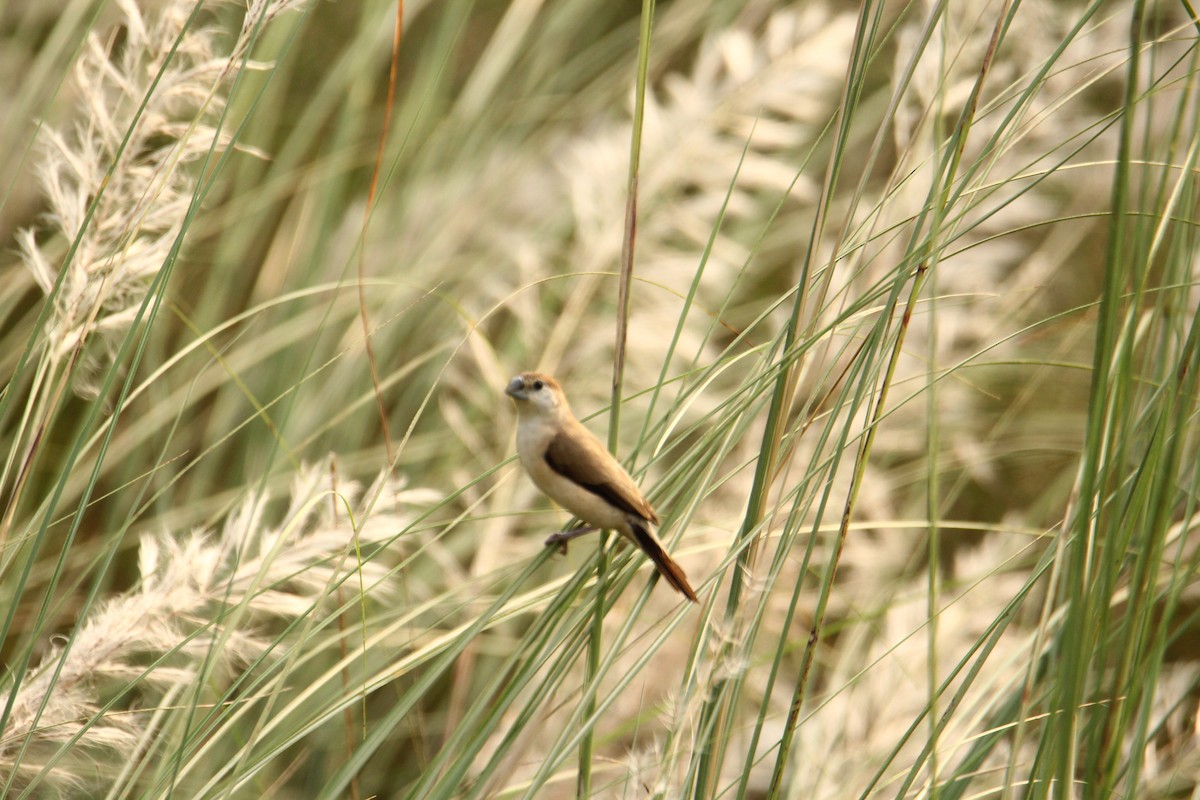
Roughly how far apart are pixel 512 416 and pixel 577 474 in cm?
88

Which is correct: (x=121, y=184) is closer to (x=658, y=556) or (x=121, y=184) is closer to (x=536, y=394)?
(x=536, y=394)

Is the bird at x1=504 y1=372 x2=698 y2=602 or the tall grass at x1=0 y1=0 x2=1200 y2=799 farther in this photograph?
the bird at x1=504 y1=372 x2=698 y2=602

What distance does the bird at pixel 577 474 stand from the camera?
1.85 m

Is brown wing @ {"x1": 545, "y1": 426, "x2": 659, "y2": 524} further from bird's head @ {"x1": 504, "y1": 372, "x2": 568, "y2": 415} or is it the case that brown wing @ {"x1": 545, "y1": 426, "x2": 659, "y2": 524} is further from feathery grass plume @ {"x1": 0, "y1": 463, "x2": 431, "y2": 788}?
feathery grass plume @ {"x1": 0, "y1": 463, "x2": 431, "y2": 788}

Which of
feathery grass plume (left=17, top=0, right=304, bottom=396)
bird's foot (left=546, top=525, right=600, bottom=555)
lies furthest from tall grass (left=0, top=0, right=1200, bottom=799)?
bird's foot (left=546, top=525, right=600, bottom=555)

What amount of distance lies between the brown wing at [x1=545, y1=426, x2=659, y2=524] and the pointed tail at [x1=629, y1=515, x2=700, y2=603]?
24 mm

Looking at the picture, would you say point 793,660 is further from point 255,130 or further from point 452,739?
point 255,130

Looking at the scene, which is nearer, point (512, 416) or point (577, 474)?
point (577, 474)

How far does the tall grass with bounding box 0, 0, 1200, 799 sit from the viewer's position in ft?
4.76

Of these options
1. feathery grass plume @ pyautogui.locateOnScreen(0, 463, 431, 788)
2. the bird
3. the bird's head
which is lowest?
feathery grass plume @ pyautogui.locateOnScreen(0, 463, 431, 788)

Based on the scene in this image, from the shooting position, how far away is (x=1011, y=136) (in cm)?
150

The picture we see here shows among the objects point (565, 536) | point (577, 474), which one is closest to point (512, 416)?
point (565, 536)

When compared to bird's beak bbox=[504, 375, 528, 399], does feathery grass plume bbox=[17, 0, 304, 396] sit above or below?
above

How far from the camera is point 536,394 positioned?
7.79ft
